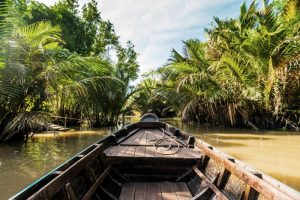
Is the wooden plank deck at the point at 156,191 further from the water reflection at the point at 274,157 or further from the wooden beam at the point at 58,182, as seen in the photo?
the water reflection at the point at 274,157

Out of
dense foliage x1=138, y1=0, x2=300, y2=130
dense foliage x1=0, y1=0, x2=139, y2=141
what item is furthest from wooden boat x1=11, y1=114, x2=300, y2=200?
dense foliage x1=138, y1=0, x2=300, y2=130

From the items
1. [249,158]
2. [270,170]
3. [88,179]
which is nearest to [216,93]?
[249,158]

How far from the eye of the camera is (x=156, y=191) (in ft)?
10.4

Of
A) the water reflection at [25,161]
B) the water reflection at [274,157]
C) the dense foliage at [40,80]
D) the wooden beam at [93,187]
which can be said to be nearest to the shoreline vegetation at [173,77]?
the dense foliage at [40,80]

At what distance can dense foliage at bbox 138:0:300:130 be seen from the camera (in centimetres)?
1059

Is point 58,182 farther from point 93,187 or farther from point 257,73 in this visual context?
point 257,73

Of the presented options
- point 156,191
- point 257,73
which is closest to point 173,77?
point 257,73

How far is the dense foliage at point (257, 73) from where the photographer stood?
34.8 ft

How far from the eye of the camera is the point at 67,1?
902 inches

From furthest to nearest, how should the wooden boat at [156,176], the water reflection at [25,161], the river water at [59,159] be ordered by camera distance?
the river water at [59,159] < the water reflection at [25,161] < the wooden boat at [156,176]

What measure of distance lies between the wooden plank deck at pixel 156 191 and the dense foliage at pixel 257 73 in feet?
28.6

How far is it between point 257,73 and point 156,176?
9.43 meters

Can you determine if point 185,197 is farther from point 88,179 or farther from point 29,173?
point 29,173

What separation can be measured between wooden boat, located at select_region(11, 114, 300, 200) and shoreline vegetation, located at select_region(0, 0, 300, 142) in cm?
330
